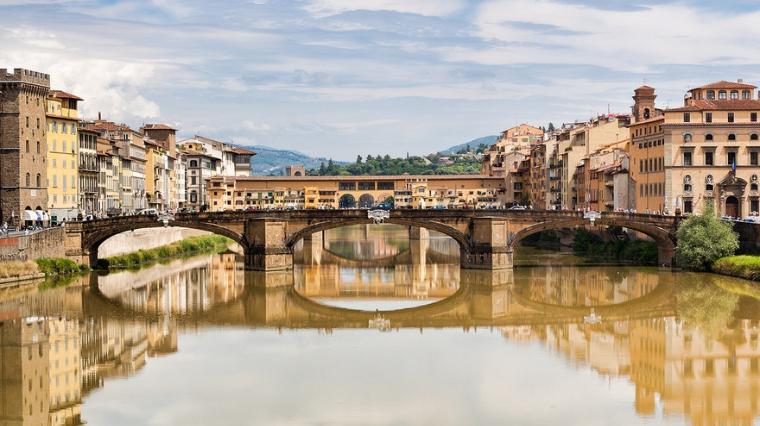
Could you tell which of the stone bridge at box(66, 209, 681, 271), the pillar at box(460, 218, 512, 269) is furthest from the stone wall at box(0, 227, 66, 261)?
the pillar at box(460, 218, 512, 269)

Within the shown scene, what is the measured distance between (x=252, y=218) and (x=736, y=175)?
92.3 ft

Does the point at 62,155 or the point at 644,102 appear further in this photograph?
the point at 644,102

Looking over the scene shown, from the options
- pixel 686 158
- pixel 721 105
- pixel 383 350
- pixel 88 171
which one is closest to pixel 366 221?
pixel 686 158

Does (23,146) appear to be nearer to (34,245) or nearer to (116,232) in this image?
(116,232)

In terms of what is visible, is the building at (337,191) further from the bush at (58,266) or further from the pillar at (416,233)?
the bush at (58,266)

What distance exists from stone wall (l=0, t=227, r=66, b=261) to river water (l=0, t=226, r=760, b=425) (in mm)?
3089

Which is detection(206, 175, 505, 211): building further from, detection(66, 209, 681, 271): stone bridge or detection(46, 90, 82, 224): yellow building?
detection(66, 209, 681, 271): stone bridge

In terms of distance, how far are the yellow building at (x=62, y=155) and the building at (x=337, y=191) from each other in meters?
44.8

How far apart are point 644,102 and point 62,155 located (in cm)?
4193

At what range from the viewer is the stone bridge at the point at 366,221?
62375mm

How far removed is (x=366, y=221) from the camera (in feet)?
211

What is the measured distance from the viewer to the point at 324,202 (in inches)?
4715

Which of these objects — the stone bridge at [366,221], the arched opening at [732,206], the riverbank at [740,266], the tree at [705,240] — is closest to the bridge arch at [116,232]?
the stone bridge at [366,221]

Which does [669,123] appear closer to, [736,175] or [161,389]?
[736,175]
